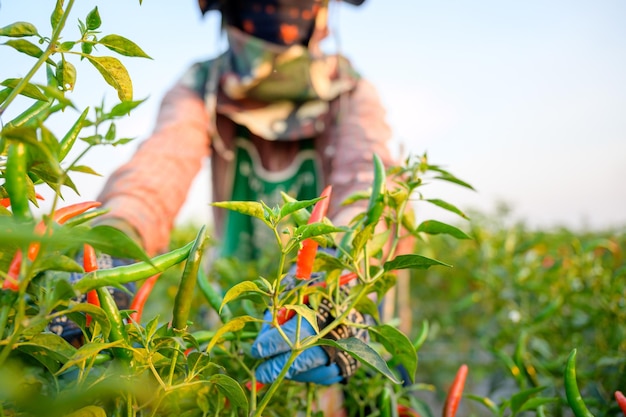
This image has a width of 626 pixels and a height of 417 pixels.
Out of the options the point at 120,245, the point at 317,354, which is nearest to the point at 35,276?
the point at 120,245

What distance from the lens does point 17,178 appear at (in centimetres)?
37

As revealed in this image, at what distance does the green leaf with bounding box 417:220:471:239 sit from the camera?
2.01ft

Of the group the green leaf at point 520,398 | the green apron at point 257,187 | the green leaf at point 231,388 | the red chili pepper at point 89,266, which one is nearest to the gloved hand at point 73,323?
the red chili pepper at point 89,266

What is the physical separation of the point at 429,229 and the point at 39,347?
43 centimetres

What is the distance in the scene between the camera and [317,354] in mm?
718

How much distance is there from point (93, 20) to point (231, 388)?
1.18 feet

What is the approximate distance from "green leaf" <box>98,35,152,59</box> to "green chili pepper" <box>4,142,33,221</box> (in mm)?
155

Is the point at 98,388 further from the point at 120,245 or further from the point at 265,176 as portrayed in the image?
the point at 265,176

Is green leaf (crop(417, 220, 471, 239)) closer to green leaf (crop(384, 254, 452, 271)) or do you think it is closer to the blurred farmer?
green leaf (crop(384, 254, 452, 271))

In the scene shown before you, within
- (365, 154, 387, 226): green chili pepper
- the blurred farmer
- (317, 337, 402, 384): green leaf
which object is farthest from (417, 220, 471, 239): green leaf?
the blurred farmer

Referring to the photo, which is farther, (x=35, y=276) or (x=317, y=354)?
(x=317, y=354)

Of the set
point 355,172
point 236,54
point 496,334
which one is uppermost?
point 236,54

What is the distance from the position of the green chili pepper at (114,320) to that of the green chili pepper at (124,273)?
1.0 inches

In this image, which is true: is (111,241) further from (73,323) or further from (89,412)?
(73,323)
